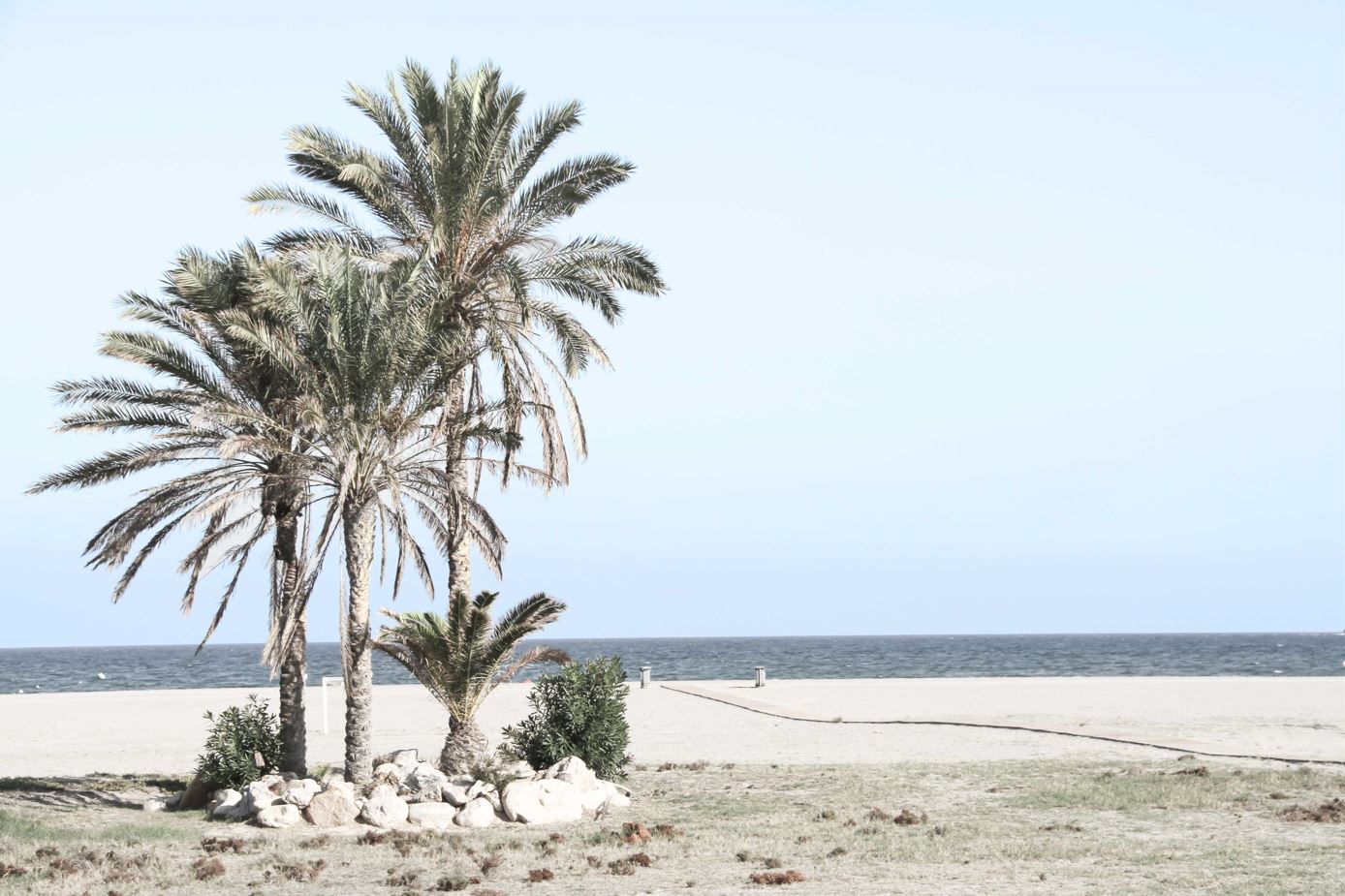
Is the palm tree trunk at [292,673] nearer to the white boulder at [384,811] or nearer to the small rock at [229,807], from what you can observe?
the small rock at [229,807]

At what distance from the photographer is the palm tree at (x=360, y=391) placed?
17.4 meters

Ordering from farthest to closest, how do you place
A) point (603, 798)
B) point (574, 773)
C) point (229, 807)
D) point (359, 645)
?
point (359, 645) < point (574, 773) < point (603, 798) < point (229, 807)

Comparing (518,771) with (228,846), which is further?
(518,771)

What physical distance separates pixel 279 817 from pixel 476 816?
2411 millimetres

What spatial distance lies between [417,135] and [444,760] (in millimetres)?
9568

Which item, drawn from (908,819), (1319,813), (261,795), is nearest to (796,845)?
(908,819)

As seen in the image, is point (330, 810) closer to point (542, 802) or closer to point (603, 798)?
point (542, 802)

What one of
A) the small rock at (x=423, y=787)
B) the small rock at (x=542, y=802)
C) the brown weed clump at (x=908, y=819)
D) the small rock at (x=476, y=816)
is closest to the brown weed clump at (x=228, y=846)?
the small rock at (x=423, y=787)

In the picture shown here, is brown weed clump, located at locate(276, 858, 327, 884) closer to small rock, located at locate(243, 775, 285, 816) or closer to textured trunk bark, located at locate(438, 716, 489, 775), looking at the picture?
small rock, located at locate(243, 775, 285, 816)

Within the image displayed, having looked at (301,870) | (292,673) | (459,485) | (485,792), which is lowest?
(301,870)

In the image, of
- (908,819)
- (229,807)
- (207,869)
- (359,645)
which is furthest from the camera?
(359,645)

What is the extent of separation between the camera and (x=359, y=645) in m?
17.9

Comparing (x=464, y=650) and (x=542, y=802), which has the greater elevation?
(x=464, y=650)

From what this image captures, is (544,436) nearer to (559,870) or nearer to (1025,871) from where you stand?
(559,870)
